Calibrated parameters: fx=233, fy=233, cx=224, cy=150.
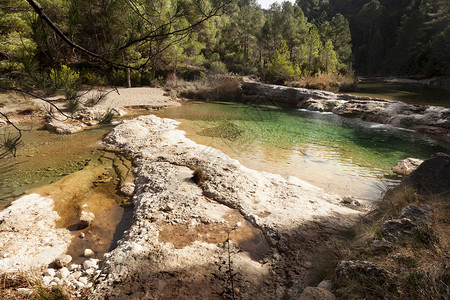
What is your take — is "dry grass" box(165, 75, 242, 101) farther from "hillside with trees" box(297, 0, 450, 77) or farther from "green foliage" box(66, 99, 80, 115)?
"hillside with trees" box(297, 0, 450, 77)

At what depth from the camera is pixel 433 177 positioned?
11.2ft

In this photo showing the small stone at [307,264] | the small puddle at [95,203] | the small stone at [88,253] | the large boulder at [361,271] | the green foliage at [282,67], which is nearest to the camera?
the large boulder at [361,271]

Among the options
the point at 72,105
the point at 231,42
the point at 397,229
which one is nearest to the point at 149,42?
the point at 72,105

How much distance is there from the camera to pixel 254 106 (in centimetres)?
1642

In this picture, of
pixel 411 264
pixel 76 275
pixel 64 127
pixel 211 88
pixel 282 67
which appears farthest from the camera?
pixel 282 67

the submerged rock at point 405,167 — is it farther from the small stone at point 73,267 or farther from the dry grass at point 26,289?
the dry grass at point 26,289

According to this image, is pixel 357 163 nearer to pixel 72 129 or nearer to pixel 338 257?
pixel 338 257

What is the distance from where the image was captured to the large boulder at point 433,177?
128 inches

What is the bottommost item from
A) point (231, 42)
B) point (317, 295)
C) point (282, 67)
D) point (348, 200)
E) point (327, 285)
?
point (348, 200)

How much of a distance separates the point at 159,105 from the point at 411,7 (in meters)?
53.7

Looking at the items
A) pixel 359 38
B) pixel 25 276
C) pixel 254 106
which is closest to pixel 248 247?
pixel 25 276

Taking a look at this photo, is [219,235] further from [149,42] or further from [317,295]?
[149,42]

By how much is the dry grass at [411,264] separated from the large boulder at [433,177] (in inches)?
36.9

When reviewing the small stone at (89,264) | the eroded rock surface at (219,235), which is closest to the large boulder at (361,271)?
the eroded rock surface at (219,235)
